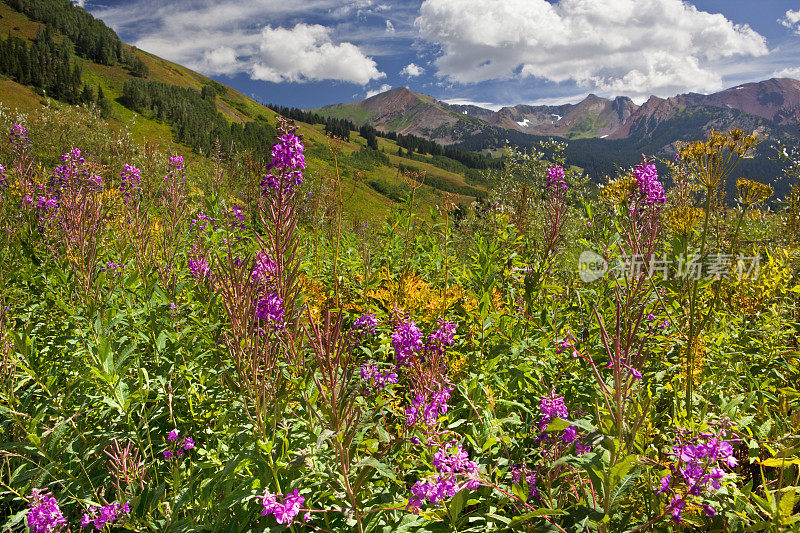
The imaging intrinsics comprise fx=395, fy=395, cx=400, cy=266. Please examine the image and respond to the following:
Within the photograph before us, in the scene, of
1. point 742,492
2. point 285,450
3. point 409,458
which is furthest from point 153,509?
point 742,492

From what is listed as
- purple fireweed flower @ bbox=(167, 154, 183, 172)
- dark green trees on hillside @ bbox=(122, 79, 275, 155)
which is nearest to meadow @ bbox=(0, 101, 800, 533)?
purple fireweed flower @ bbox=(167, 154, 183, 172)

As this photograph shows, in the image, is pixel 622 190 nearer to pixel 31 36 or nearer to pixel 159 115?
pixel 159 115

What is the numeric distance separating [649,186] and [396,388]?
324 centimetres

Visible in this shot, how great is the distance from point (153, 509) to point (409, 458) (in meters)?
1.57

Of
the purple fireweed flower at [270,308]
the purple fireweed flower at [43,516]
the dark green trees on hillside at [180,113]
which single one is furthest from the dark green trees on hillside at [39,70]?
the purple fireweed flower at [270,308]

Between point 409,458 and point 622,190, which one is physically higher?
point 622,190

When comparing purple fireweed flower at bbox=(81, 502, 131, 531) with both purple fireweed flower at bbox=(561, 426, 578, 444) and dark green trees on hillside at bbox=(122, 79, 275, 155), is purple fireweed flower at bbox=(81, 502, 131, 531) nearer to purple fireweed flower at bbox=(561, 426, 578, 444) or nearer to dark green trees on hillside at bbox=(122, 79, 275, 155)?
purple fireweed flower at bbox=(561, 426, 578, 444)

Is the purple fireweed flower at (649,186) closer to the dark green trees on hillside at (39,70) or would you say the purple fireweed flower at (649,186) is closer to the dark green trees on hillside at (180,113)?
the dark green trees on hillside at (180,113)

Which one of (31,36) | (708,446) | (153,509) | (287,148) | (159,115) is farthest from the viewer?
(31,36)

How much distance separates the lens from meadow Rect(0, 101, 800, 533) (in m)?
1.86

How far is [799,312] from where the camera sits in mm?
4367

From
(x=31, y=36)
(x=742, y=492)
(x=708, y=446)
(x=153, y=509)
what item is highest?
(x=31, y=36)

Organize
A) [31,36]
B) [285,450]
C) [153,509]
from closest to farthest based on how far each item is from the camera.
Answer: [285,450] < [153,509] < [31,36]

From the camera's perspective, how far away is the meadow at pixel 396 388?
1859mm
